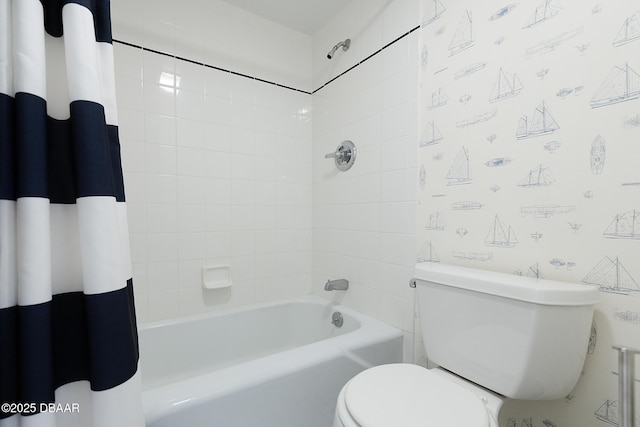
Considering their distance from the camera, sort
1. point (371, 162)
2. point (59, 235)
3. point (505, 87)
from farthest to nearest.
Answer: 1. point (371, 162)
2. point (505, 87)
3. point (59, 235)

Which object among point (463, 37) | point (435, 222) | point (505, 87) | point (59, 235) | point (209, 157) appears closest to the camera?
point (59, 235)

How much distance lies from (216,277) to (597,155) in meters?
1.73

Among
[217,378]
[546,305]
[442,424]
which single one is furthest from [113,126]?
[546,305]

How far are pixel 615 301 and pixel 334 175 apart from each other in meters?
1.35

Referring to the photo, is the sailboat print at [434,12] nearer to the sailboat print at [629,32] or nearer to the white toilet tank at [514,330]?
the sailboat print at [629,32]

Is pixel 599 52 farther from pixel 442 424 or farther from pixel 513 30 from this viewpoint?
pixel 442 424

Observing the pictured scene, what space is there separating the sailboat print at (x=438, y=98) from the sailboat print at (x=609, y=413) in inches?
43.5

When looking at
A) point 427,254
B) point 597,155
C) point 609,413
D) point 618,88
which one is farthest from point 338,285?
point 618,88

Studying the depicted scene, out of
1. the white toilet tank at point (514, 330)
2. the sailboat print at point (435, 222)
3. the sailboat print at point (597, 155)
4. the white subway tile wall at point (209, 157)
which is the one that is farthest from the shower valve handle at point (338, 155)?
the sailboat print at point (597, 155)

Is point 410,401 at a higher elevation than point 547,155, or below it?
below

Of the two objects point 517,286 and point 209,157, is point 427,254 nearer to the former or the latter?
point 517,286

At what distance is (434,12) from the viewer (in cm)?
123

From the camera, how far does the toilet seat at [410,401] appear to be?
688 millimetres

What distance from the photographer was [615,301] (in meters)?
0.78
